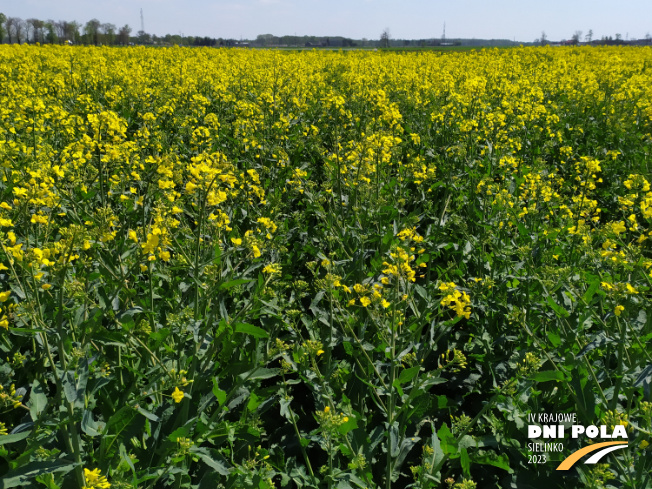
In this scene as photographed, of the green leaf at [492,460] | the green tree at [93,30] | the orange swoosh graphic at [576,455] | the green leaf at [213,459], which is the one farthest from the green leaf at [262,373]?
the green tree at [93,30]

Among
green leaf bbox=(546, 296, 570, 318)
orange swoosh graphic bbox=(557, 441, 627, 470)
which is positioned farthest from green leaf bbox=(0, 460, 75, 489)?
green leaf bbox=(546, 296, 570, 318)

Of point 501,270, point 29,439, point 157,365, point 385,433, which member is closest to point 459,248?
point 501,270

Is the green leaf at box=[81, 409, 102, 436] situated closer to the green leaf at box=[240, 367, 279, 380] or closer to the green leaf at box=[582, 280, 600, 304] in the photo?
the green leaf at box=[240, 367, 279, 380]

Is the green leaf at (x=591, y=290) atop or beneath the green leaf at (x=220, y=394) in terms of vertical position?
atop

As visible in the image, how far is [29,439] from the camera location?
6.60 ft

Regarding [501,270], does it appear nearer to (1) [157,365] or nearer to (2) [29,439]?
(1) [157,365]

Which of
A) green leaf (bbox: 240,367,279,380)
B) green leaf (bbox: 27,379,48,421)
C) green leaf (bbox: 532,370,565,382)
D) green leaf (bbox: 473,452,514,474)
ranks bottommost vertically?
green leaf (bbox: 473,452,514,474)

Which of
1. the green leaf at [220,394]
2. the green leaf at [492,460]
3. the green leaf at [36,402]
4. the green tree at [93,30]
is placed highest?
the green tree at [93,30]

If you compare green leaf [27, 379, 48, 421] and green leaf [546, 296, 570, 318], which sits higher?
green leaf [546, 296, 570, 318]

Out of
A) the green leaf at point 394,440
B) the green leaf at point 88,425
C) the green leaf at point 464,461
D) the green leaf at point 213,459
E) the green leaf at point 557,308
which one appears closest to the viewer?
the green leaf at point 88,425

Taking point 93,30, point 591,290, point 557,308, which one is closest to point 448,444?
point 557,308

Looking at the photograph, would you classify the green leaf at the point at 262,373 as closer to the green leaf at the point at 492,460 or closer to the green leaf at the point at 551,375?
the green leaf at the point at 492,460

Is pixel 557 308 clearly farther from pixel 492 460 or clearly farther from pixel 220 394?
pixel 220 394

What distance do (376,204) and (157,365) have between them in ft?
7.69
